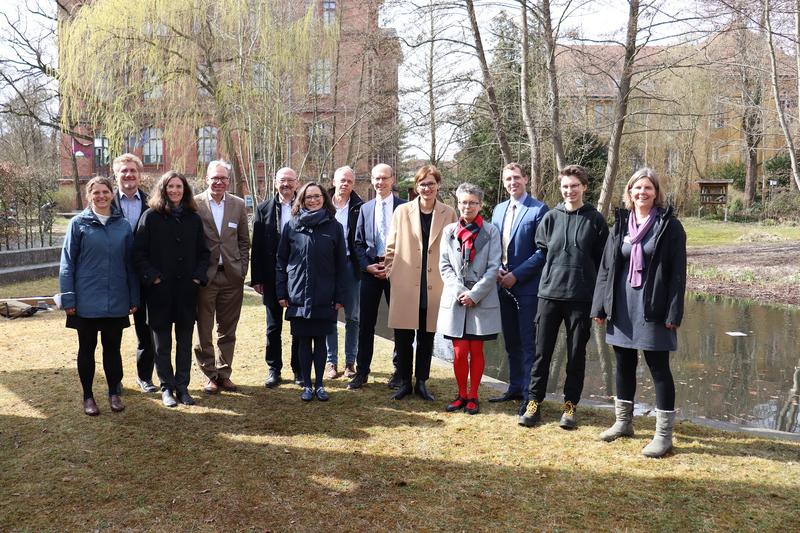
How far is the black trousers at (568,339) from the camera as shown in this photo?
15.4 feet

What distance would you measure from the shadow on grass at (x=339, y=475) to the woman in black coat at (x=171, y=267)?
39 centimetres

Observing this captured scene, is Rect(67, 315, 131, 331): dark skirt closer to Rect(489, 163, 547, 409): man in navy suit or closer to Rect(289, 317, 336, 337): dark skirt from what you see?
Rect(289, 317, 336, 337): dark skirt

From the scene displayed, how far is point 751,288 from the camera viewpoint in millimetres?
14742

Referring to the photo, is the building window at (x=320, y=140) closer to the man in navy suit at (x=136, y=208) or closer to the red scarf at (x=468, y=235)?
the man in navy suit at (x=136, y=208)

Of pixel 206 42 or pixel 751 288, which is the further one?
pixel 206 42

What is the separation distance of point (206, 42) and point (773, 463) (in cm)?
1588

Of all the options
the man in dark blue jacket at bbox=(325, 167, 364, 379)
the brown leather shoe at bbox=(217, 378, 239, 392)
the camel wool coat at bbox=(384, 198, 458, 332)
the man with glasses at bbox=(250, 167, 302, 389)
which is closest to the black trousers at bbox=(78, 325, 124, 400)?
the brown leather shoe at bbox=(217, 378, 239, 392)

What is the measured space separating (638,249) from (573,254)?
532mm

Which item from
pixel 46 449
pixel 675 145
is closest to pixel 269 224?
pixel 46 449

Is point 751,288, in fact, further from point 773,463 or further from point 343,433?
point 343,433

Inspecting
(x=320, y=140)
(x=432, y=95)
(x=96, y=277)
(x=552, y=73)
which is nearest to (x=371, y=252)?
(x=96, y=277)

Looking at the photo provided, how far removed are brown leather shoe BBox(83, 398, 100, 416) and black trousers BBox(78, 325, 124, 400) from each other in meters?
0.03

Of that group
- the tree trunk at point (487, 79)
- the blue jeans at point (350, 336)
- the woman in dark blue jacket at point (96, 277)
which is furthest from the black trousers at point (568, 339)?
the tree trunk at point (487, 79)

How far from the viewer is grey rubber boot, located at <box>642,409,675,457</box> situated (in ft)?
13.9
